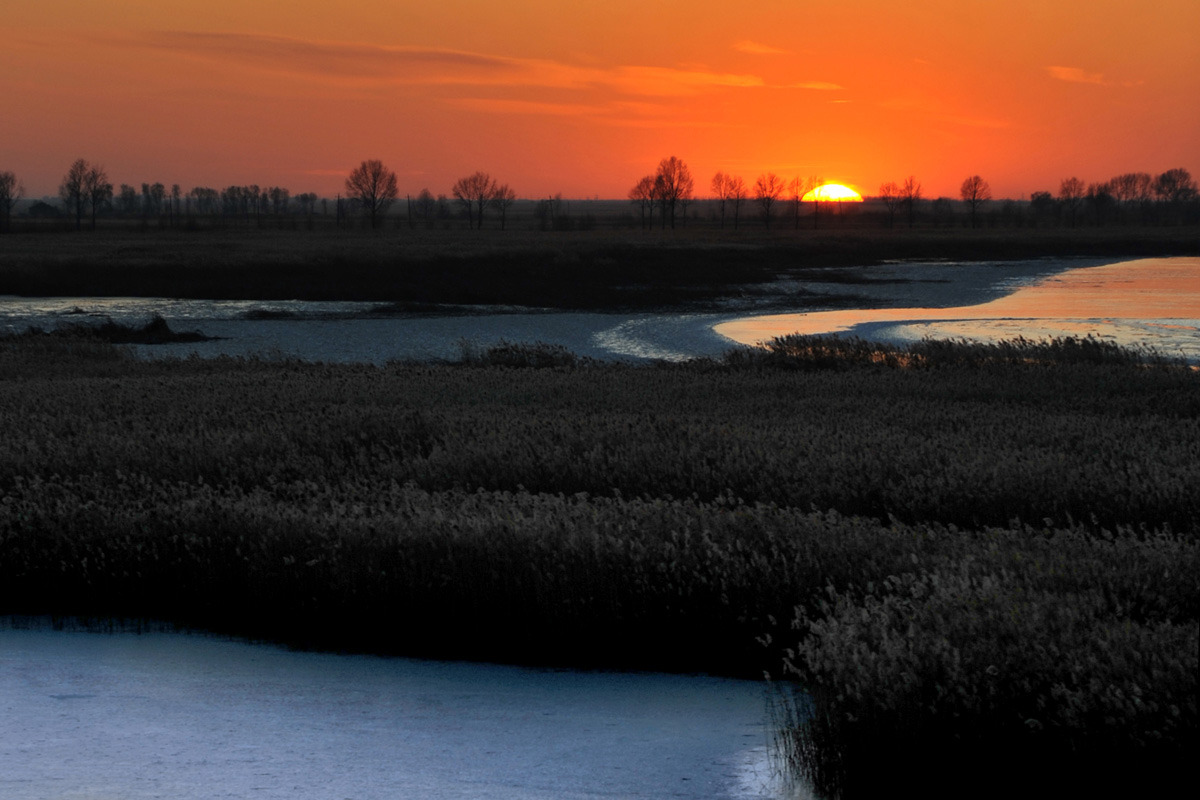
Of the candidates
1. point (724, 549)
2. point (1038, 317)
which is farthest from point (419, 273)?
point (724, 549)

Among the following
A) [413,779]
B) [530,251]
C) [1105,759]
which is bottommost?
[413,779]

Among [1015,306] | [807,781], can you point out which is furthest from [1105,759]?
[1015,306]

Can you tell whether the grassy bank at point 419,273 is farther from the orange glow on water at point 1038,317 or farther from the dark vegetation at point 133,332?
the dark vegetation at point 133,332

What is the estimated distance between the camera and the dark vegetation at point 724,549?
4.95 meters

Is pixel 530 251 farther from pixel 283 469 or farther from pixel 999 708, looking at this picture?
pixel 999 708

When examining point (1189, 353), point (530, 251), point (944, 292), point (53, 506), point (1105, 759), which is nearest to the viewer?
point (1105, 759)

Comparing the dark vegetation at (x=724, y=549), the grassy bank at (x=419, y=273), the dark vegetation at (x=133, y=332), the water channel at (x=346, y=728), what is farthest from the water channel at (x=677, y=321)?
the water channel at (x=346, y=728)

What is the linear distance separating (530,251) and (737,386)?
2094 inches

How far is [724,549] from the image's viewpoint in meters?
7.58

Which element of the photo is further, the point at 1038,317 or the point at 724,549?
the point at 1038,317

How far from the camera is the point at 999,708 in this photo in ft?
16.1

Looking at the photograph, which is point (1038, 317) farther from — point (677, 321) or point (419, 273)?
point (419, 273)

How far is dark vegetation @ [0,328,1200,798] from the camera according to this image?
4945mm

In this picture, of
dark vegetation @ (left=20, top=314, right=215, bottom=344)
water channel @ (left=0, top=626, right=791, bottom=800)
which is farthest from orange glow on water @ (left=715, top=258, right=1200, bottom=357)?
water channel @ (left=0, top=626, right=791, bottom=800)
